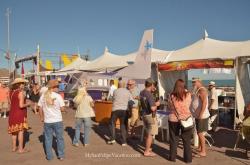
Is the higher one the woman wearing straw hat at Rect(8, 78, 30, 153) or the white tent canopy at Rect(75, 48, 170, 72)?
the white tent canopy at Rect(75, 48, 170, 72)

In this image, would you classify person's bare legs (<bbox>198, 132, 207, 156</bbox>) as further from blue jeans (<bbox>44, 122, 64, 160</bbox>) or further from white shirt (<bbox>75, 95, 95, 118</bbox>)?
blue jeans (<bbox>44, 122, 64, 160</bbox>)

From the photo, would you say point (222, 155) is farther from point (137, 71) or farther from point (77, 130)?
point (137, 71)

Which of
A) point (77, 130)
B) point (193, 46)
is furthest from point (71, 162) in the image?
point (193, 46)

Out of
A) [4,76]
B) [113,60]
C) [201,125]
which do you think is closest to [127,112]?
[201,125]

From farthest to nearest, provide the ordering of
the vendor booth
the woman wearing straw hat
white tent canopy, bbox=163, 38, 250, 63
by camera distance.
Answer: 1. white tent canopy, bbox=163, 38, 250, 63
2. the vendor booth
3. the woman wearing straw hat

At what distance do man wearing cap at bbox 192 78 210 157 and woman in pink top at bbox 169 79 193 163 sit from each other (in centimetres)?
46

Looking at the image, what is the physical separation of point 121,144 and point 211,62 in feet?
16.5

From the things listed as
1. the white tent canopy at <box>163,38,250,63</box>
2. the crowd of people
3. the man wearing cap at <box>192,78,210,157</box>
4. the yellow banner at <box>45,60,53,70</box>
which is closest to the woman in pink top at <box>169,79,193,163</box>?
the crowd of people

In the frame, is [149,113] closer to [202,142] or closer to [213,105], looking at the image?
[202,142]

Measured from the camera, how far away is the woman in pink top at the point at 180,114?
603 cm

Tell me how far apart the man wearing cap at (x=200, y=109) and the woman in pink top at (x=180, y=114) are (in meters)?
0.46

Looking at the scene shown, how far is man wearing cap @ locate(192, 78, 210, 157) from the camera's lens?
642cm

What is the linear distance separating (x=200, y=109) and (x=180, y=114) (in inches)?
28.4

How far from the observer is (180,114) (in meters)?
6.03
